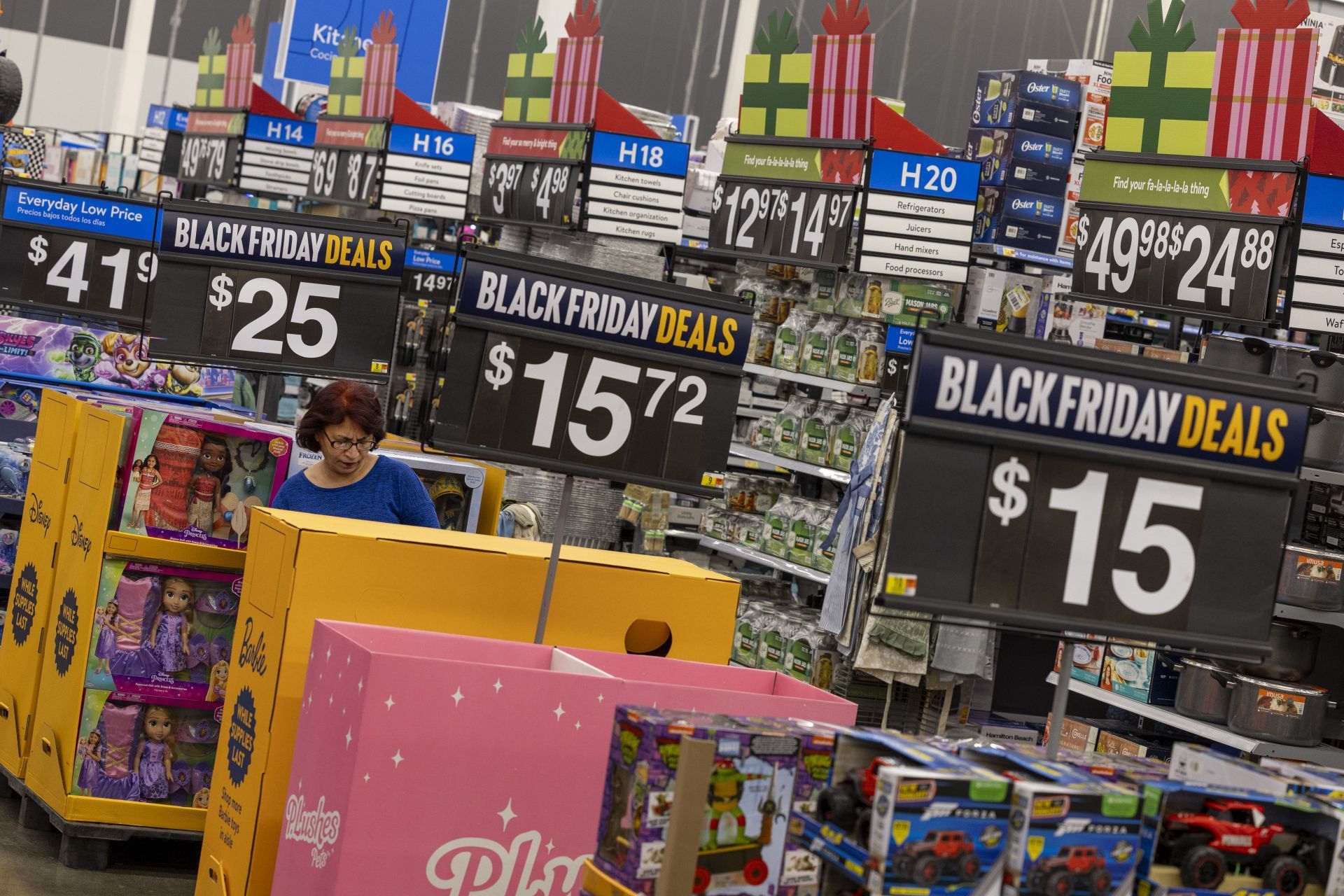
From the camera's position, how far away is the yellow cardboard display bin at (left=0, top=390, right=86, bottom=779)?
480cm

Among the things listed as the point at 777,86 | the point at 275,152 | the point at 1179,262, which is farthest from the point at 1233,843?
Result: the point at 275,152

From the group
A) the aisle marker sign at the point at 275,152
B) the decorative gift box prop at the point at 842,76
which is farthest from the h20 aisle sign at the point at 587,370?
the aisle marker sign at the point at 275,152

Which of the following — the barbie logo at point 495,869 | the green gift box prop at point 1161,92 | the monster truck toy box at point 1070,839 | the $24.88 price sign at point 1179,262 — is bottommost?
the barbie logo at point 495,869

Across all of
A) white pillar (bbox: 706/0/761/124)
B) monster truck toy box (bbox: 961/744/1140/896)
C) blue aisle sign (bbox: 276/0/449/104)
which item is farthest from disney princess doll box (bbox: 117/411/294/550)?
white pillar (bbox: 706/0/761/124)

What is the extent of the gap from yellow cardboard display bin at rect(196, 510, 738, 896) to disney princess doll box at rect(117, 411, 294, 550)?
2.45 feet

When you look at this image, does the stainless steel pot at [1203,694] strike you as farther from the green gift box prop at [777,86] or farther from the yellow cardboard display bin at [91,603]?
the green gift box prop at [777,86]

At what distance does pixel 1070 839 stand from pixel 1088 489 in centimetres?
72

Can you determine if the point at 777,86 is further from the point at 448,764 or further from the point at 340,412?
the point at 448,764

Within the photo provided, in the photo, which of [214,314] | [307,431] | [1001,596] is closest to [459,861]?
[1001,596]

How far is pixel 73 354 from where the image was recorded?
262 inches

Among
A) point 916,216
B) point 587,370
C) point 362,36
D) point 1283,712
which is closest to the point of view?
point 587,370

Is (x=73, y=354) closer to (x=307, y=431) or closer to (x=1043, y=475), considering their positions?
(x=307, y=431)

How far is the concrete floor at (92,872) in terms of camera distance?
4.23 meters

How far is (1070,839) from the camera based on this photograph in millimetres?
2061
